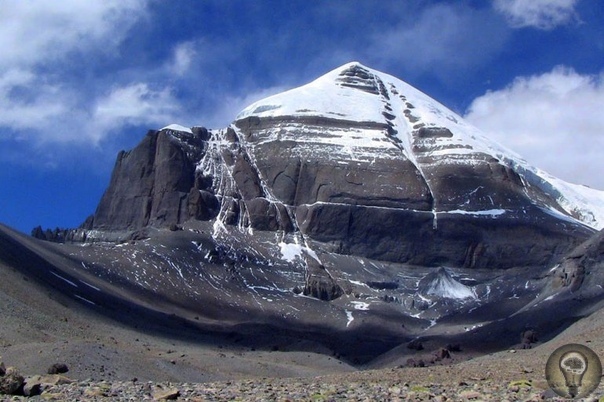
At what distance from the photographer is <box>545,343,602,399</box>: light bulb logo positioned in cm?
2806

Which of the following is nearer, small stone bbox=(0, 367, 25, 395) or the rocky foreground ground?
the rocky foreground ground

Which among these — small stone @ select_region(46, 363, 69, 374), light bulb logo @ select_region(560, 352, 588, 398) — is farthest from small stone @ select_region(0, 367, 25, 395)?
light bulb logo @ select_region(560, 352, 588, 398)

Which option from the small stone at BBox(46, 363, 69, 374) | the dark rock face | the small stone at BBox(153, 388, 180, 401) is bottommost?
the small stone at BBox(153, 388, 180, 401)

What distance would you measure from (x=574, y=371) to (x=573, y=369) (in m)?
0.18

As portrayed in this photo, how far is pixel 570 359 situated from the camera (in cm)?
2850

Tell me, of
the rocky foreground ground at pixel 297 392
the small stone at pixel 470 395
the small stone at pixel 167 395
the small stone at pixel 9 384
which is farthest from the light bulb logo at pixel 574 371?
the small stone at pixel 9 384

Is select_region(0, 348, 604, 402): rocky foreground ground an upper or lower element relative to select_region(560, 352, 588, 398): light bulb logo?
lower

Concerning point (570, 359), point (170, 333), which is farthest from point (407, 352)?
point (570, 359)

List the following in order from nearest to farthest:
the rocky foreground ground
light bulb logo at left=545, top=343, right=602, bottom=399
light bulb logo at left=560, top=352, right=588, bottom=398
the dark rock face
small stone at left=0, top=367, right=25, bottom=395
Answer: light bulb logo at left=545, top=343, right=602, bottom=399 < light bulb logo at left=560, top=352, right=588, bottom=398 < the rocky foreground ground < small stone at left=0, top=367, right=25, bottom=395 < the dark rock face

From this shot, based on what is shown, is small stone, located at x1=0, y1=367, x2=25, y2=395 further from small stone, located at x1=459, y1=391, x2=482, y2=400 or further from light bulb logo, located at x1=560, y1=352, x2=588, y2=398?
light bulb logo, located at x1=560, y1=352, x2=588, y2=398

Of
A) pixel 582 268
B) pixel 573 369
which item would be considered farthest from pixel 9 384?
pixel 582 268

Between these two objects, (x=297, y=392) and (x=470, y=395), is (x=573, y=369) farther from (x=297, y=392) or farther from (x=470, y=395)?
(x=297, y=392)

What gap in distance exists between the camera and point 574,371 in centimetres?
2916

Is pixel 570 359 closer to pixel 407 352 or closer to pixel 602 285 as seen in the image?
pixel 407 352
